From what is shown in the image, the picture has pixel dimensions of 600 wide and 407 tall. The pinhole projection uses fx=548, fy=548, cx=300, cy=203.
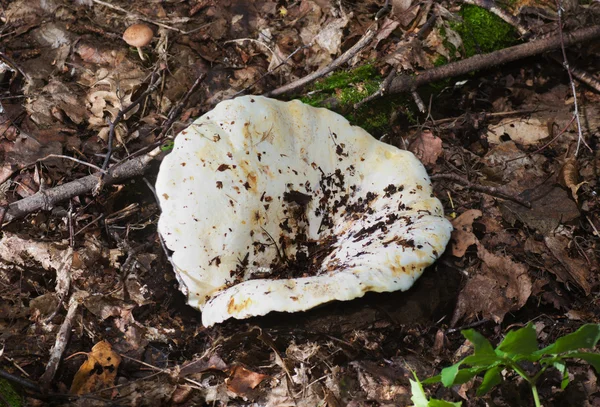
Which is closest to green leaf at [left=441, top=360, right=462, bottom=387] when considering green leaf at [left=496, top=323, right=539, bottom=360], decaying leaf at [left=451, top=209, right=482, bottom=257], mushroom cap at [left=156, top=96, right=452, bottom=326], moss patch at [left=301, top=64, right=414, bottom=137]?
green leaf at [left=496, top=323, right=539, bottom=360]

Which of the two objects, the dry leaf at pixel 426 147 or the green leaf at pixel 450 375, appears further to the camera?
the dry leaf at pixel 426 147

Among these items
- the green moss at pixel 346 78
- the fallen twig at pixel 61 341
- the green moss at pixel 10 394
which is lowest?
the fallen twig at pixel 61 341

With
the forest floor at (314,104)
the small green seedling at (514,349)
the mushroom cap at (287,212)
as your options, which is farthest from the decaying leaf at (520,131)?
the small green seedling at (514,349)

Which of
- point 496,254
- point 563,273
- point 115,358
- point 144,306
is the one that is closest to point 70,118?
point 144,306

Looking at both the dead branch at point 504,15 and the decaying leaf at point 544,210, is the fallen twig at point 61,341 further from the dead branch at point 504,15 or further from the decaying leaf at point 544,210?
the dead branch at point 504,15

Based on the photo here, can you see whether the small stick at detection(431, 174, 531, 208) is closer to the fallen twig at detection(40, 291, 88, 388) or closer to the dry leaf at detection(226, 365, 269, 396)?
the dry leaf at detection(226, 365, 269, 396)
